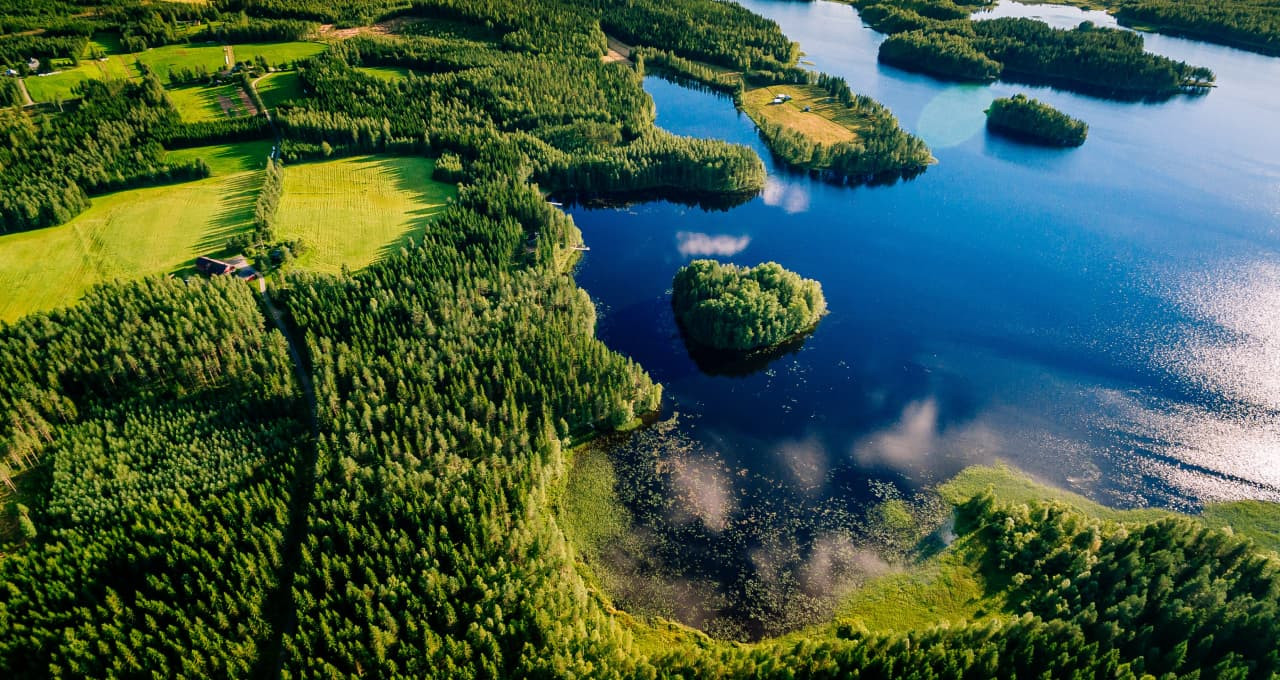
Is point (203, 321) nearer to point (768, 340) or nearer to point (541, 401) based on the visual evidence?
point (541, 401)

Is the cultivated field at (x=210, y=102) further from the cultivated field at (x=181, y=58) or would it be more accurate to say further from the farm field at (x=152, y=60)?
the cultivated field at (x=181, y=58)

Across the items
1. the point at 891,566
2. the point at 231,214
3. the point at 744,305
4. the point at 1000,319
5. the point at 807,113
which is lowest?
the point at 891,566

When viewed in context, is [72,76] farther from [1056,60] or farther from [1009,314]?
[1056,60]

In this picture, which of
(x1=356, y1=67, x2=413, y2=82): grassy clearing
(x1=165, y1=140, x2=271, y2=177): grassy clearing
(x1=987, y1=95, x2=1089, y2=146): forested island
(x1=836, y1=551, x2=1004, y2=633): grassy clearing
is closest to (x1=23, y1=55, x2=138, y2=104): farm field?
(x1=165, y1=140, x2=271, y2=177): grassy clearing

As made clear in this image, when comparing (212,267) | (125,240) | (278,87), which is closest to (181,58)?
(278,87)

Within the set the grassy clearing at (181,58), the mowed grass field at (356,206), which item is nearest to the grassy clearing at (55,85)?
the grassy clearing at (181,58)

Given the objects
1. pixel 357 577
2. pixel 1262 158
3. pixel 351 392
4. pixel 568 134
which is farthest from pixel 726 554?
pixel 1262 158
